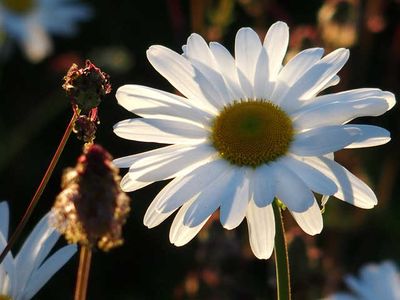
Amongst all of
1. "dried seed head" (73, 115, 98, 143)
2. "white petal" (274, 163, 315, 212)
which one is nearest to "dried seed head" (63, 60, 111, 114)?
"dried seed head" (73, 115, 98, 143)

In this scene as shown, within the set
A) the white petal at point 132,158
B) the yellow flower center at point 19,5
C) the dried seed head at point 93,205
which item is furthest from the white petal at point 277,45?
the yellow flower center at point 19,5

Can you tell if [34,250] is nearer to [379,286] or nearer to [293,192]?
[293,192]

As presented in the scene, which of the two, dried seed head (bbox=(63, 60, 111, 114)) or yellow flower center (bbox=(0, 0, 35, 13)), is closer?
dried seed head (bbox=(63, 60, 111, 114))

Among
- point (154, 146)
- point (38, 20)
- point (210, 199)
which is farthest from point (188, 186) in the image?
point (38, 20)

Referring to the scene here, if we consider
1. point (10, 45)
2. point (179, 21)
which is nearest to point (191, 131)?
point (179, 21)

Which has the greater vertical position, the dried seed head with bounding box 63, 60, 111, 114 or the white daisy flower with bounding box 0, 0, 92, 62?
the white daisy flower with bounding box 0, 0, 92, 62

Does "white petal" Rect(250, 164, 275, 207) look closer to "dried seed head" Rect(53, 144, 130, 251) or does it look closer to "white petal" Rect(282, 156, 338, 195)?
"white petal" Rect(282, 156, 338, 195)
